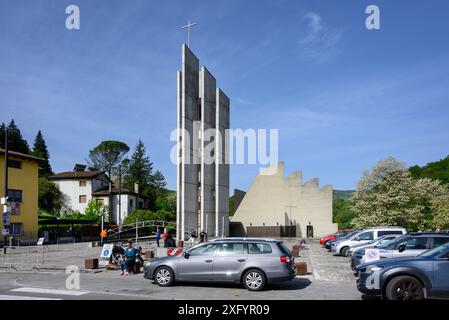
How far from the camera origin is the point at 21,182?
4691cm

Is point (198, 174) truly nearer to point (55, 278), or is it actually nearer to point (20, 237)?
point (20, 237)

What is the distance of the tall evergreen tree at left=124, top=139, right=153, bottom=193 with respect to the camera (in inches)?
3809

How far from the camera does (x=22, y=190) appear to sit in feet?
154

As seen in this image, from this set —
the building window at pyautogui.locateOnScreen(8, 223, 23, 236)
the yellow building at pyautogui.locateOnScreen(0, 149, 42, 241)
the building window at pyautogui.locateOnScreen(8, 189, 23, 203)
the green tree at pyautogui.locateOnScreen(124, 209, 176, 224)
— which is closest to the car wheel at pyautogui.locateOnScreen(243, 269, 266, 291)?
the yellow building at pyautogui.locateOnScreen(0, 149, 42, 241)

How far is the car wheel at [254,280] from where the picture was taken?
13.7 m

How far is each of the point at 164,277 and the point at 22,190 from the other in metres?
37.4

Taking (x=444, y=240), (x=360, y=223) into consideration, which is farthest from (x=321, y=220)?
(x=444, y=240)

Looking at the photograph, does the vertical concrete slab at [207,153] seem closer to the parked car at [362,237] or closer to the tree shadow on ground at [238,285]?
the parked car at [362,237]

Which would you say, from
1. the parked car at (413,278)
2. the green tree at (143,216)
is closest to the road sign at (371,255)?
the parked car at (413,278)

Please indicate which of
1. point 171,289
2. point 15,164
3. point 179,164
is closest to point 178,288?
point 171,289

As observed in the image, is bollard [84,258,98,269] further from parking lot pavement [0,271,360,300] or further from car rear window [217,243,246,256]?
car rear window [217,243,246,256]

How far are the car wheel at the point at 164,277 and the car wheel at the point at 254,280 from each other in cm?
245
